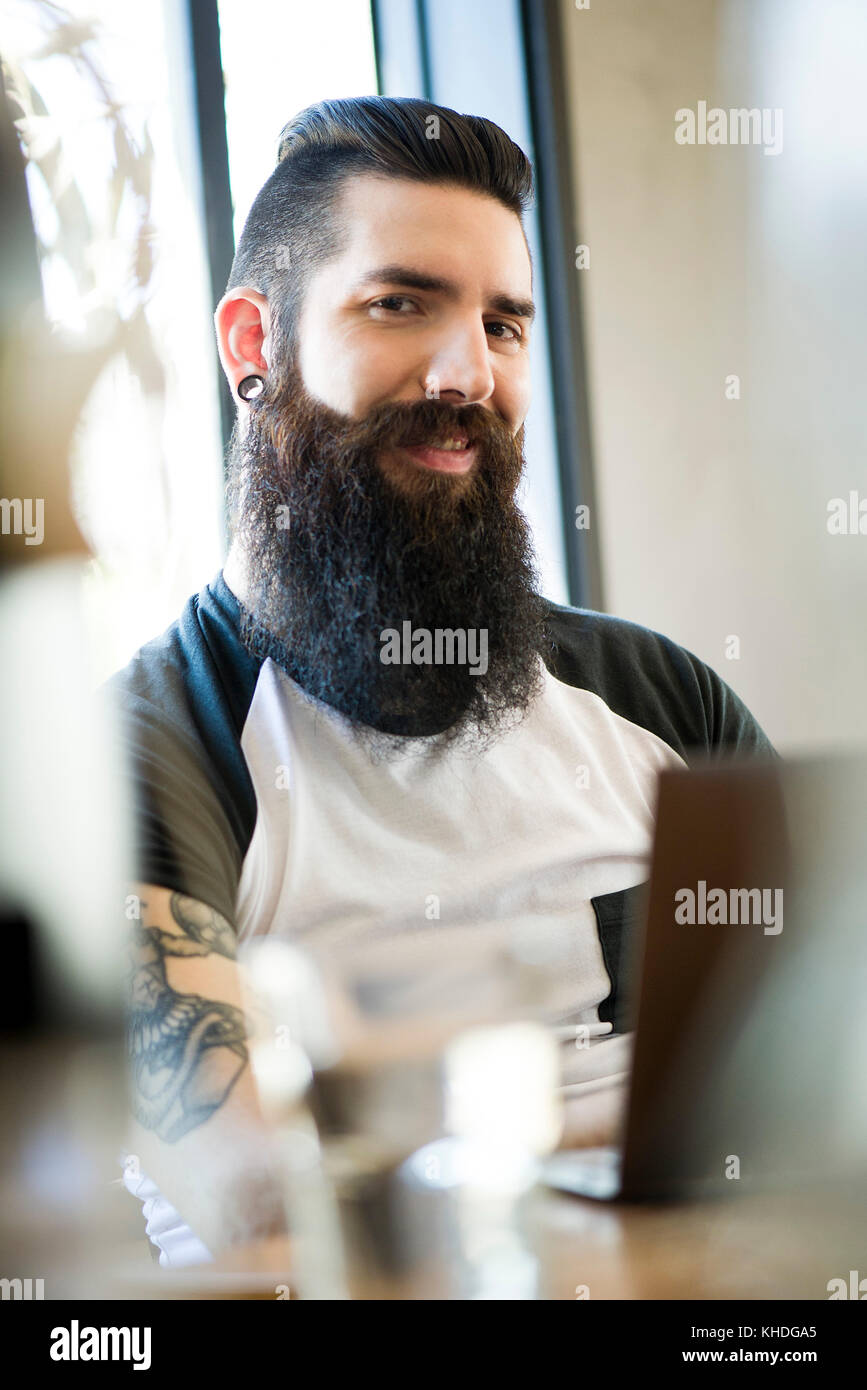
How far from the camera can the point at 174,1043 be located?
739 millimetres

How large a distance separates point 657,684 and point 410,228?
43cm

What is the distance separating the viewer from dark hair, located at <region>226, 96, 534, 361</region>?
0.90 m

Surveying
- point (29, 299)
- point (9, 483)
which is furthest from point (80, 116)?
point (9, 483)

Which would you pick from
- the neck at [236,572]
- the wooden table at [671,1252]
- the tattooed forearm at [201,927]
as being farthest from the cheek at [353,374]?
the wooden table at [671,1252]

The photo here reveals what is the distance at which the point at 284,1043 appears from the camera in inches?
28.9

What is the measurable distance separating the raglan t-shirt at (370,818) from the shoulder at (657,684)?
16 millimetres

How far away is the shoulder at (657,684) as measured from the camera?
3.30 feet

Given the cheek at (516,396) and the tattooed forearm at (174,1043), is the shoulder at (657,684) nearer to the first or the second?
the cheek at (516,396)

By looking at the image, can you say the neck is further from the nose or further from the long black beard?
the nose

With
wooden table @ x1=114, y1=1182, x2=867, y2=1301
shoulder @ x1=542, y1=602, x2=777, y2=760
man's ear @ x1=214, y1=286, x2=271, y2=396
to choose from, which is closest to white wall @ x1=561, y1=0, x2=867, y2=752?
shoulder @ x1=542, y1=602, x2=777, y2=760

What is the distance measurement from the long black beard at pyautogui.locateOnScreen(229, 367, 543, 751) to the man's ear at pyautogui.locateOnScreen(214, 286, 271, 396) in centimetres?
3
